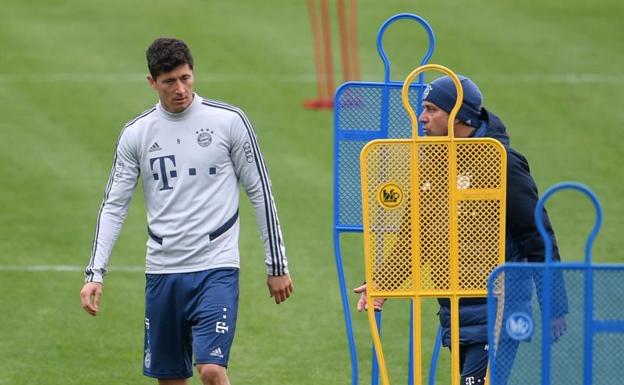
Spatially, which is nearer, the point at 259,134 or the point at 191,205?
the point at 191,205

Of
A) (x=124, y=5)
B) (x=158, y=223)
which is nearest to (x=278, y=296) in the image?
(x=158, y=223)

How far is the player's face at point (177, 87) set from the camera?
8.09 metres

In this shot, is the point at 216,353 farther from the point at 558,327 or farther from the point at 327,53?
the point at 327,53

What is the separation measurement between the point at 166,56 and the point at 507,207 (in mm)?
2135

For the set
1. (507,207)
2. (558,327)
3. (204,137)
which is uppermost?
(204,137)

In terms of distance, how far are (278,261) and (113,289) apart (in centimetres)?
506

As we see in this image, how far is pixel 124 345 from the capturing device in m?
11.4

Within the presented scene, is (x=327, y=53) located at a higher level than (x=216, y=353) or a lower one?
higher

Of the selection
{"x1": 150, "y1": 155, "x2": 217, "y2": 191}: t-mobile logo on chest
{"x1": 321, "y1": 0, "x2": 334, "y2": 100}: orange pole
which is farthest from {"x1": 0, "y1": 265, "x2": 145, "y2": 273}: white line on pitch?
{"x1": 321, "y1": 0, "x2": 334, "y2": 100}: orange pole

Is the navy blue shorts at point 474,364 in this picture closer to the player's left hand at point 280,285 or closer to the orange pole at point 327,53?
the player's left hand at point 280,285

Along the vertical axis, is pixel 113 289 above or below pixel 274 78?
below

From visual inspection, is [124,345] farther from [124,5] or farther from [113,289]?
[124,5]

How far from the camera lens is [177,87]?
26.5 ft

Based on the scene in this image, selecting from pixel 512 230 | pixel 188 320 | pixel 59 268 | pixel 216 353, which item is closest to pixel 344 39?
pixel 59 268
